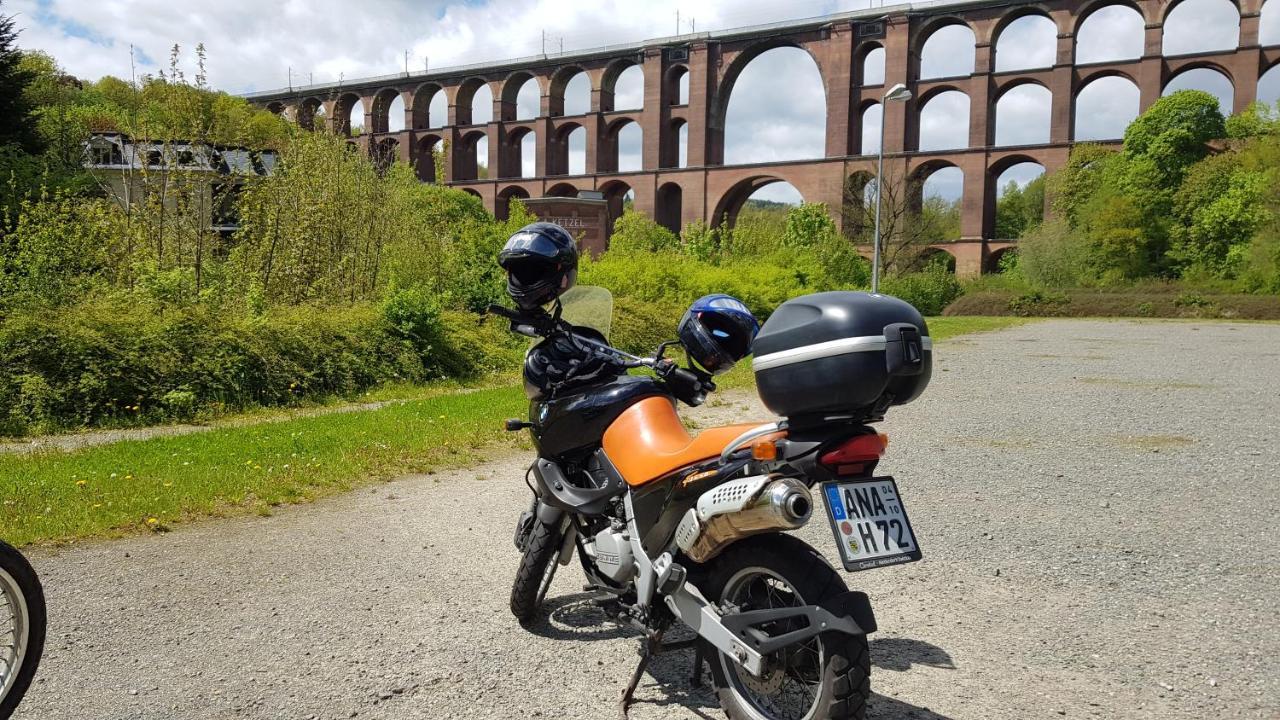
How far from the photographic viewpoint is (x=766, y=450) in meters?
2.31

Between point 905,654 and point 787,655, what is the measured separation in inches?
39.4

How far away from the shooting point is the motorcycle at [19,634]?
2504 millimetres

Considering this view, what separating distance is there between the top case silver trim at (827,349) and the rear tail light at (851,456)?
0.22 metres

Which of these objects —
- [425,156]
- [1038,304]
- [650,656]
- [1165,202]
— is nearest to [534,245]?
[650,656]

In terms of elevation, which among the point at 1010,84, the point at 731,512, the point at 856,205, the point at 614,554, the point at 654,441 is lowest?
the point at 614,554

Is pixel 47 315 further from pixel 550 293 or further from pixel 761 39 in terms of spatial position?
pixel 761 39

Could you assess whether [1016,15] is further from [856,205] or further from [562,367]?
[562,367]

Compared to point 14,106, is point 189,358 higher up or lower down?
lower down

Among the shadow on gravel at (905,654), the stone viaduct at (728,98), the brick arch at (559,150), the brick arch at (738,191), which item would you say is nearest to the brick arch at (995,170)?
the stone viaduct at (728,98)

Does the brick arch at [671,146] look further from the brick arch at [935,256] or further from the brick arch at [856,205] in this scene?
the brick arch at [935,256]

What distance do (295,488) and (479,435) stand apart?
212cm

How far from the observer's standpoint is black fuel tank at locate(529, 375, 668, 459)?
9.53ft

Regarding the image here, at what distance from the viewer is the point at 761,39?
6009cm

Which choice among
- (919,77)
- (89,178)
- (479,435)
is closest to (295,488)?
(479,435)
